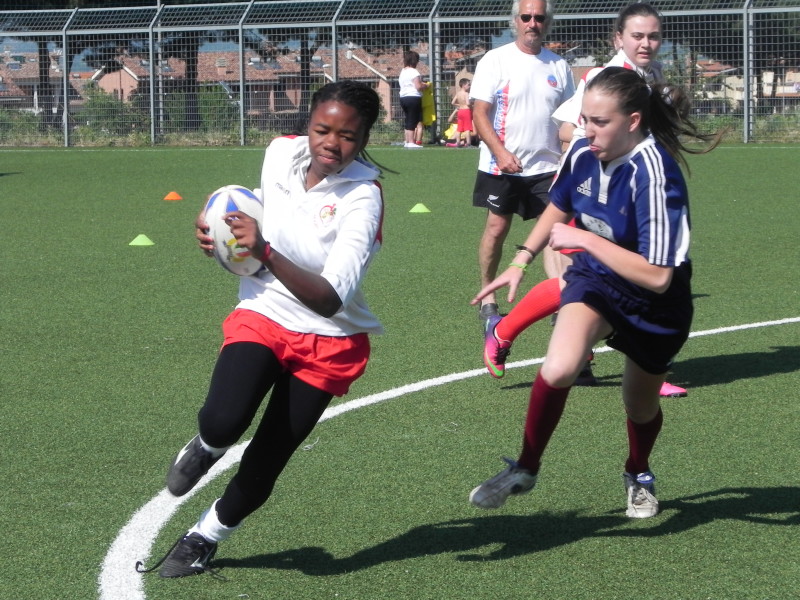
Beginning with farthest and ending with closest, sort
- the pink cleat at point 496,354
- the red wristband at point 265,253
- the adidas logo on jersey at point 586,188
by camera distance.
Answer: the pink cleat at point 496,354 → the adidas logo on jersey at point 586,188 → the red wristband at point 265,253

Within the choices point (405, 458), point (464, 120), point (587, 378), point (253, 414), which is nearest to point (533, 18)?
point (587, 378)

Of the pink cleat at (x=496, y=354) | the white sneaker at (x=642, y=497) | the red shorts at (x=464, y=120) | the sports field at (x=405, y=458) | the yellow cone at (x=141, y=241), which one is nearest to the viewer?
the sports field at (x=405, y=458)

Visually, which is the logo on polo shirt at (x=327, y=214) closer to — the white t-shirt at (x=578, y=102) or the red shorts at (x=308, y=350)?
the red shorts at (x=308, y=350)

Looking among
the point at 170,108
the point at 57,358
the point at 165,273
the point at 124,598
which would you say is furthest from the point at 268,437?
the point at 170,108

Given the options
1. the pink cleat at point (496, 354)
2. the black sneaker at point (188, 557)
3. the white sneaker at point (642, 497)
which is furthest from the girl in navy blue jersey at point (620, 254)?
the pink cleat at point (496, 354)

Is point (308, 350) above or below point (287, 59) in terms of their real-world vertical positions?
below

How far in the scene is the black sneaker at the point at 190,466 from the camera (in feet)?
12.3

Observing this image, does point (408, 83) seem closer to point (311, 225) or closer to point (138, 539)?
point (138, 539)

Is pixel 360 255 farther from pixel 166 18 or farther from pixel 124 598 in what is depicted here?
pixel 166 18

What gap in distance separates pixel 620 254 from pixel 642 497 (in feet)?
3.42

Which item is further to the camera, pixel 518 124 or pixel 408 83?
pixel 408 83

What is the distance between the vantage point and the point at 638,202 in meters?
3.94

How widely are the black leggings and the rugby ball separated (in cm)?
25

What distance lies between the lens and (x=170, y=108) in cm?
2755
